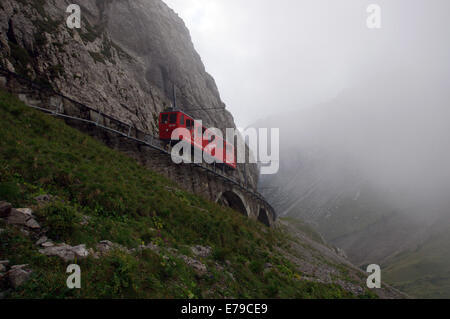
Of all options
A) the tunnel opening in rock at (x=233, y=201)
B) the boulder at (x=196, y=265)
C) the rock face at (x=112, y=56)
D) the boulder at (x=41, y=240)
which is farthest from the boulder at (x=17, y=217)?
the tunnel opening in rock at (x=233, y=201)

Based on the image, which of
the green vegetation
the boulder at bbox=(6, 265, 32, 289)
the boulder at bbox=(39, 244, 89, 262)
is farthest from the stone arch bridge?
the green vegetation

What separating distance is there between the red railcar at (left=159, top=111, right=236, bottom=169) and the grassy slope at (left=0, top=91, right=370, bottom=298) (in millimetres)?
8055

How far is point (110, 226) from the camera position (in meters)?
7.85

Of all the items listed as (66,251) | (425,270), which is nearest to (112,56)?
(66,251)

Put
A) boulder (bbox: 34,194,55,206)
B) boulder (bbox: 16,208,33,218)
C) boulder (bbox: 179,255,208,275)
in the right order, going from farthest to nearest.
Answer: boulder (bbox: 179,255,208,275), boulder (bbox: 34,194,55,206), boulder (bbox: 16,208,33,218)

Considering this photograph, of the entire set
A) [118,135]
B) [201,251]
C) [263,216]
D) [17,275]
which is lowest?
[17,275]

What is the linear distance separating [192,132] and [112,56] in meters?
19.5

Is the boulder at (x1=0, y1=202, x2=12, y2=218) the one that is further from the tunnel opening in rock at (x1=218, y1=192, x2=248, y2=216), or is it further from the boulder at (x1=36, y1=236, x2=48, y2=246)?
the tunnel opening in rock at (x1=218, y1=192, x2=248, y2=216)

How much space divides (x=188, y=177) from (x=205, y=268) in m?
12.0

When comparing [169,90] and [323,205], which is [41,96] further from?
[323,205]

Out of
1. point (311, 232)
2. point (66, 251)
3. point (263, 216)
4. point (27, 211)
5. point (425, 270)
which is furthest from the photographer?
point (425, 270)

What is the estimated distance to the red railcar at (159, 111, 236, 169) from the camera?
884 inches

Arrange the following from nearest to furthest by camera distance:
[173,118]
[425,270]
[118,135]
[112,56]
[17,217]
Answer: [17,217] → [118,135] → [173,118] → [112,56] → [425,270]

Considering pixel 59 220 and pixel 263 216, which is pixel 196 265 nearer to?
pixel 59 220
